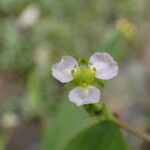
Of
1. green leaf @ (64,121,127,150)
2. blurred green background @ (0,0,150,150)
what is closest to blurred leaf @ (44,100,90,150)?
green leaf @ (64,121,127,150)

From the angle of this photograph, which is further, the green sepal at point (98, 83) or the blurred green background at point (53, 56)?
the blurred green background at point (53, 56)

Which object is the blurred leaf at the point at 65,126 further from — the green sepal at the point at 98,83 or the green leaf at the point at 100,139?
→ the green sepal at the point at 98,83

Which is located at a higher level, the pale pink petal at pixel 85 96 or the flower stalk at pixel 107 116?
the pale pink petal at pixel 85 96

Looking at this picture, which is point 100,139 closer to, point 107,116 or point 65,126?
point 107,116

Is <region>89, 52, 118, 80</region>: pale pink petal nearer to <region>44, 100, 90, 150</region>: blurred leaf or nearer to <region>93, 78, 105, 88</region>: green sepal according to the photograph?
<region>93, 78, 105, 88</region>: green sepal

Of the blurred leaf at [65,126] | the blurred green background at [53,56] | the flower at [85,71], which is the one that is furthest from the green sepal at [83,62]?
the blurred green background at [53,56]

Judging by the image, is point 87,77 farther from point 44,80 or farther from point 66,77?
point 44,80

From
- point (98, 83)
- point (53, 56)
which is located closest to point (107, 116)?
point (98, 83)
